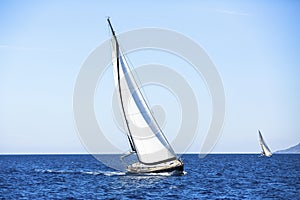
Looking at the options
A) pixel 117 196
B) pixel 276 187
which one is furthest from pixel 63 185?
pixel 276 187

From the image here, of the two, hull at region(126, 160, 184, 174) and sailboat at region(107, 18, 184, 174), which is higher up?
sailboat at region(107, 18, 184, 174)

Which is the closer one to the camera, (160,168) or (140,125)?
(160,168)

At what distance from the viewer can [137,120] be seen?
6638 cm

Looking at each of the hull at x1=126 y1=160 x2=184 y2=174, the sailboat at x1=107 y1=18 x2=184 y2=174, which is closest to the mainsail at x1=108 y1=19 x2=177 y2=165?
the sailboat at x1=107 y1=18 x2=184 y2=174

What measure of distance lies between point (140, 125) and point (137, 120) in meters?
0.76

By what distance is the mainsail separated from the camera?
6619 cm

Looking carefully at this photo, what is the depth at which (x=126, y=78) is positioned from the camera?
219 ft

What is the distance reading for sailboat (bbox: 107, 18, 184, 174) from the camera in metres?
66.2

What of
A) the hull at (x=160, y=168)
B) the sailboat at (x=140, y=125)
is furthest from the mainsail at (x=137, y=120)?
the hull at (x=160, y=168)

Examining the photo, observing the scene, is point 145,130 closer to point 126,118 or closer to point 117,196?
point 126,118

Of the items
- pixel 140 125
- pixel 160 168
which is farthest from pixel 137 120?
pixel 160 168

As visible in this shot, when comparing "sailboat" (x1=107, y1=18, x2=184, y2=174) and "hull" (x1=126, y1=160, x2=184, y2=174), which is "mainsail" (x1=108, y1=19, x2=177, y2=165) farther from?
"hull" (x1=126, y1=160, x2=184, y2=174)

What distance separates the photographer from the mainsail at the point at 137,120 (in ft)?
217

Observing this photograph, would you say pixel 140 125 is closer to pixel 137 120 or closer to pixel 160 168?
pixel 137 120
